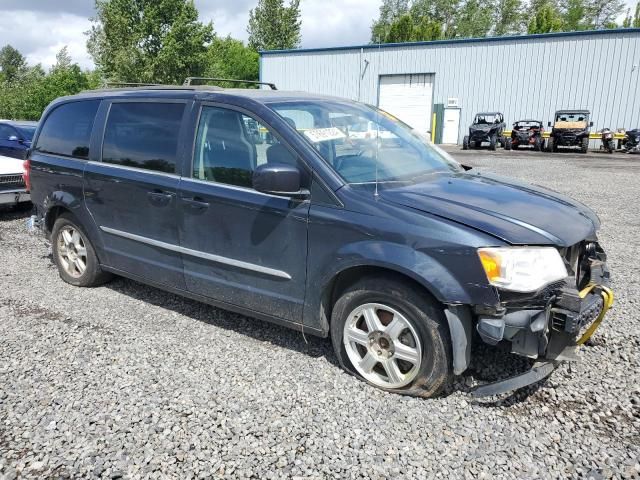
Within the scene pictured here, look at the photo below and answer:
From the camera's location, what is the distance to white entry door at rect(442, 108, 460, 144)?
96.2ft

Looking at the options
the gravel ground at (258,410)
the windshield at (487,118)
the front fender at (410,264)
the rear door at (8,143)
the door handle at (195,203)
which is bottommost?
the gravel ground at (258,410)

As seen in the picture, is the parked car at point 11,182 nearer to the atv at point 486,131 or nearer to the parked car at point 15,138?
the parked car at point 15,138

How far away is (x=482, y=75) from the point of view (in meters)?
28.2

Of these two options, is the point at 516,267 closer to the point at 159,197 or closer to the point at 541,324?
the point at 541,324

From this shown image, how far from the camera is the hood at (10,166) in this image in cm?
775

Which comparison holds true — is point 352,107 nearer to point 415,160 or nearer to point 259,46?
point 415,160

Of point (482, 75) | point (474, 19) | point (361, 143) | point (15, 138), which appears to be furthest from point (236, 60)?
point (361, 143)

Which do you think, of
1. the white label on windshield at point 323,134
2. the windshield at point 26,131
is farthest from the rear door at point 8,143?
the white label on windshield at point 323,134

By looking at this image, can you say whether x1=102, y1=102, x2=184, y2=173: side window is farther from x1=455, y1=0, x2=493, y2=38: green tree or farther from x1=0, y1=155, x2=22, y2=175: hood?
x1=455, y1=0, x2=493, y2=38: green tree

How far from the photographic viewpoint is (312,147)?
330 cm

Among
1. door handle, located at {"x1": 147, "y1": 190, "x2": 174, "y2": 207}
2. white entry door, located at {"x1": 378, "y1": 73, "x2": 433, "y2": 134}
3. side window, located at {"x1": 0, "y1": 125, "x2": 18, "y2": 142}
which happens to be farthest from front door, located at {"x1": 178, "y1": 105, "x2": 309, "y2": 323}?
white entry door, located at {"x1": 378, "y1": 73, "x2": 433, "y2": 134}

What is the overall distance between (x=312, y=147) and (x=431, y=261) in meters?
1.10

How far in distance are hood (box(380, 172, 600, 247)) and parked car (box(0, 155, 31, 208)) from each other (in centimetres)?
690

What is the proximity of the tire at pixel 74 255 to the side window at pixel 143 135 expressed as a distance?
87 centimetres
